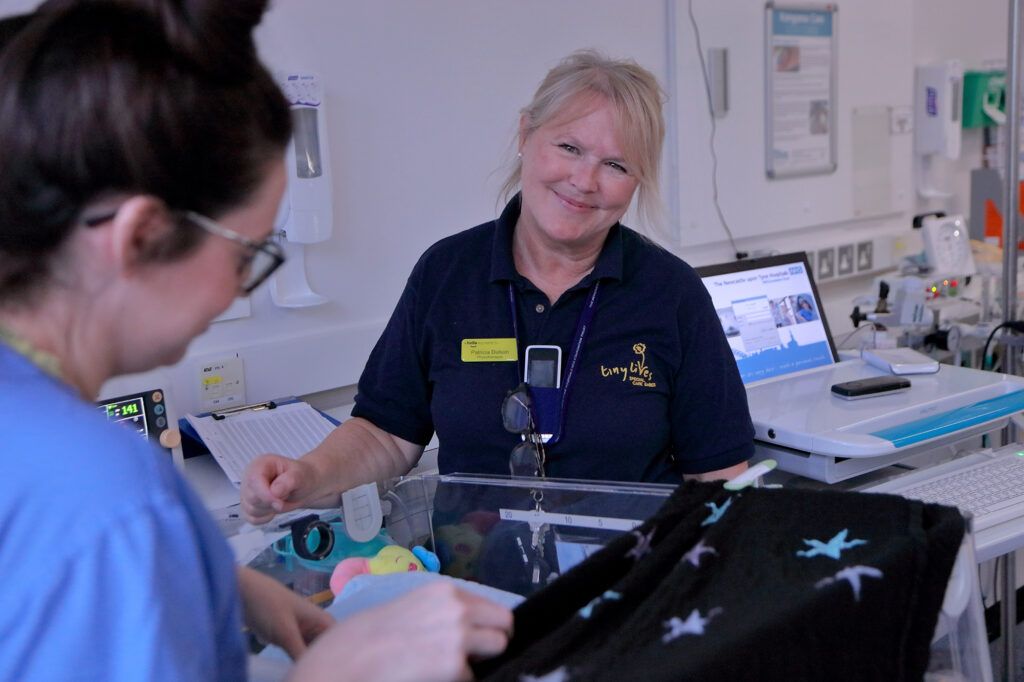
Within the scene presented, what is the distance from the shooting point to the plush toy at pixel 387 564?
3.84ft

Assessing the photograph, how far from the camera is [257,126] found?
64cm

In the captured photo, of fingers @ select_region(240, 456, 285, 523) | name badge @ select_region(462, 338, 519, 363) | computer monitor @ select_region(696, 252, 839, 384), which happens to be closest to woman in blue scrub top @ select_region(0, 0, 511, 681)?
fingers @ select_region(240, 456, 285, 523)

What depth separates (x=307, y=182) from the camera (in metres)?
2.30

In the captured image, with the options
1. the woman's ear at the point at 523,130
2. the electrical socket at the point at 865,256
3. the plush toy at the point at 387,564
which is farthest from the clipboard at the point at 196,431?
the electrical socket at the point at 865,256

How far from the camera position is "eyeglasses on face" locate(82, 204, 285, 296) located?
2.05 ft

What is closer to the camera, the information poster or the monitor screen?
the monitor screen

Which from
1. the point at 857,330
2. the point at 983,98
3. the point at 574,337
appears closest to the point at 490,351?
the point at 574,337

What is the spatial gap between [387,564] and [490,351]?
532 mm

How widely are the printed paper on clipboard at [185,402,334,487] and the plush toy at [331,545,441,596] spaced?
80 centimetres

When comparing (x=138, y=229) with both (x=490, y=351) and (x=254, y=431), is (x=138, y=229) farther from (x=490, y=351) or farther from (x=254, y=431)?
(x=254, y=431)

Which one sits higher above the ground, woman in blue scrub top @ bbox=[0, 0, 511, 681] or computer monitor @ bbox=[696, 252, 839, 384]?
woman in blue scrub top @ bbox=[0, 0, 511, 681]

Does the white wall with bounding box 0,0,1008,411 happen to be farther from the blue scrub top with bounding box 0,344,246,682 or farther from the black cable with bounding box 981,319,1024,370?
the blue scrub top with bounding box 0,344,246,682

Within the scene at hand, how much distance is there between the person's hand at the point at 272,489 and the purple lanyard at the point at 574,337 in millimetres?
434

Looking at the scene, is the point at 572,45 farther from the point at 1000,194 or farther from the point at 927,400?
the point at 1000,194
